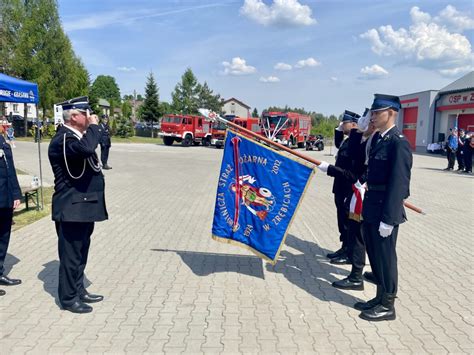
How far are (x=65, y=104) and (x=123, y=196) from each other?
20.9ft

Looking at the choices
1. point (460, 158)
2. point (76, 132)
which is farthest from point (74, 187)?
point (460, 158)

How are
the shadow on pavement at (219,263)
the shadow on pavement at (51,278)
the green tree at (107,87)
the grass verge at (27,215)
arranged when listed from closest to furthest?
the shadow on pavement at (51,278) < the shadow on pavement at (219,263) < the grass verge at (27,215) < the green tree at (107,87)

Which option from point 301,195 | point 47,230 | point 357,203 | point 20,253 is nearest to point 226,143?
point 301,195

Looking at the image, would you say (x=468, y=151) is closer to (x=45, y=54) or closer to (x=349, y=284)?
(x=349, y=284)

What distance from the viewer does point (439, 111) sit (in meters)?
31.8

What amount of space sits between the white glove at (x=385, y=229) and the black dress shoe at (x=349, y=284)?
3.81 feet

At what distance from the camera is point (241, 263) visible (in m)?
5.25

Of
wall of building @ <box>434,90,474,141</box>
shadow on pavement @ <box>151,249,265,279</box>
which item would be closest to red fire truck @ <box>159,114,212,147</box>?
wall of building @ <box>434,90,474,141</box>

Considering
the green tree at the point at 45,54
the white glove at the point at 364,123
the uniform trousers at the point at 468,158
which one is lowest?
the uniform trousers at the point at 468,158

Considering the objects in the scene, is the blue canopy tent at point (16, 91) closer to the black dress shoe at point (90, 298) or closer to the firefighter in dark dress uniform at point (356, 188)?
the black dress shoe at point (90, 298)

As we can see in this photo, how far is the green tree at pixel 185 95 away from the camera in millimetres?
60938

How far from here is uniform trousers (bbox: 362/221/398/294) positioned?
3615 mm

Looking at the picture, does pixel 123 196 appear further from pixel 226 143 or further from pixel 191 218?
pixel 226 143

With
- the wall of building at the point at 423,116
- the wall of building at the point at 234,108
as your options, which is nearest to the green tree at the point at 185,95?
the wall of building at the point at 423,116
